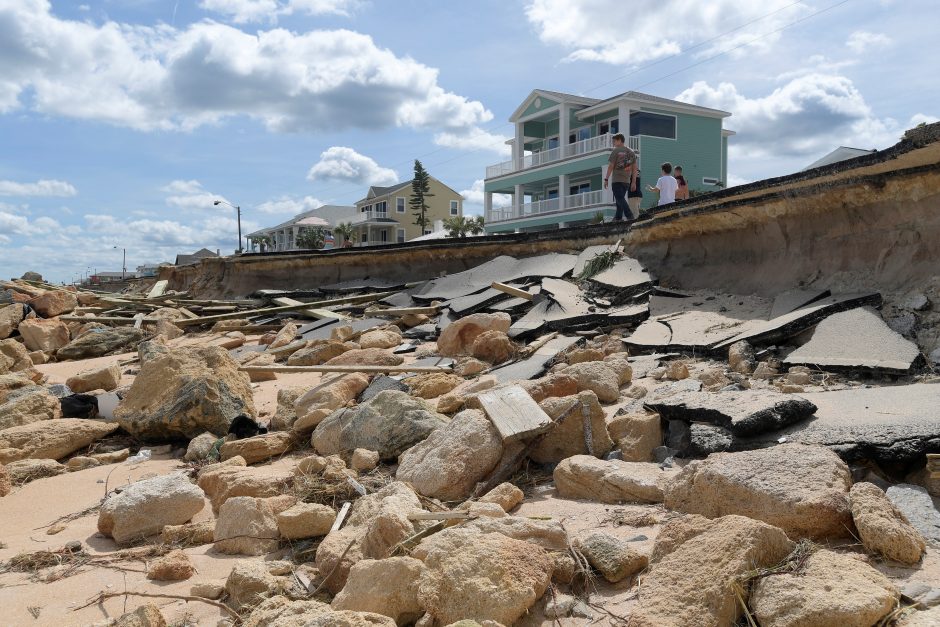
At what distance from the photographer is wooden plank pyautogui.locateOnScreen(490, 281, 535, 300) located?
8251 millimetres

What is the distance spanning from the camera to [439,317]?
29.3 feet

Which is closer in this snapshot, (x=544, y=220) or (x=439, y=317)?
(x=439, y=317)

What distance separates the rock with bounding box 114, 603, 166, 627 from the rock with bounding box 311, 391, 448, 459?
1.75 metres

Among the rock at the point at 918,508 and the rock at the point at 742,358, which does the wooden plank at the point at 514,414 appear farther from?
the rock at the point at 742,358

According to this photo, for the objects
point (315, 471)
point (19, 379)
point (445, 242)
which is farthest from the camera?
point (445, 242)

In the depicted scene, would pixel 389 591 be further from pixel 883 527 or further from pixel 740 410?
pixel 740 410

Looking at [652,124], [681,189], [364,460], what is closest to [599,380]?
[364,460]

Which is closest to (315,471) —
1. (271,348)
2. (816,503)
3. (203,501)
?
(203,501)

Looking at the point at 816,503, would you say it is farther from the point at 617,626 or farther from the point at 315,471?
the point at 315,471

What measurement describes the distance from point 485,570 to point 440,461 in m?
1.22

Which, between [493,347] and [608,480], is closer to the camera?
[608,480]

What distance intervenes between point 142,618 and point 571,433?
7.06ft

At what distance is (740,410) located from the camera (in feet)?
10.6

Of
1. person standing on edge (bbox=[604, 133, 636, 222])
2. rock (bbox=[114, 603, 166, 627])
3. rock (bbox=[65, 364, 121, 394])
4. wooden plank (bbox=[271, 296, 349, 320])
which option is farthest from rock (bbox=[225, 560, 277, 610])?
person standing on edge (bbox=[604, 133, 636, 222])
